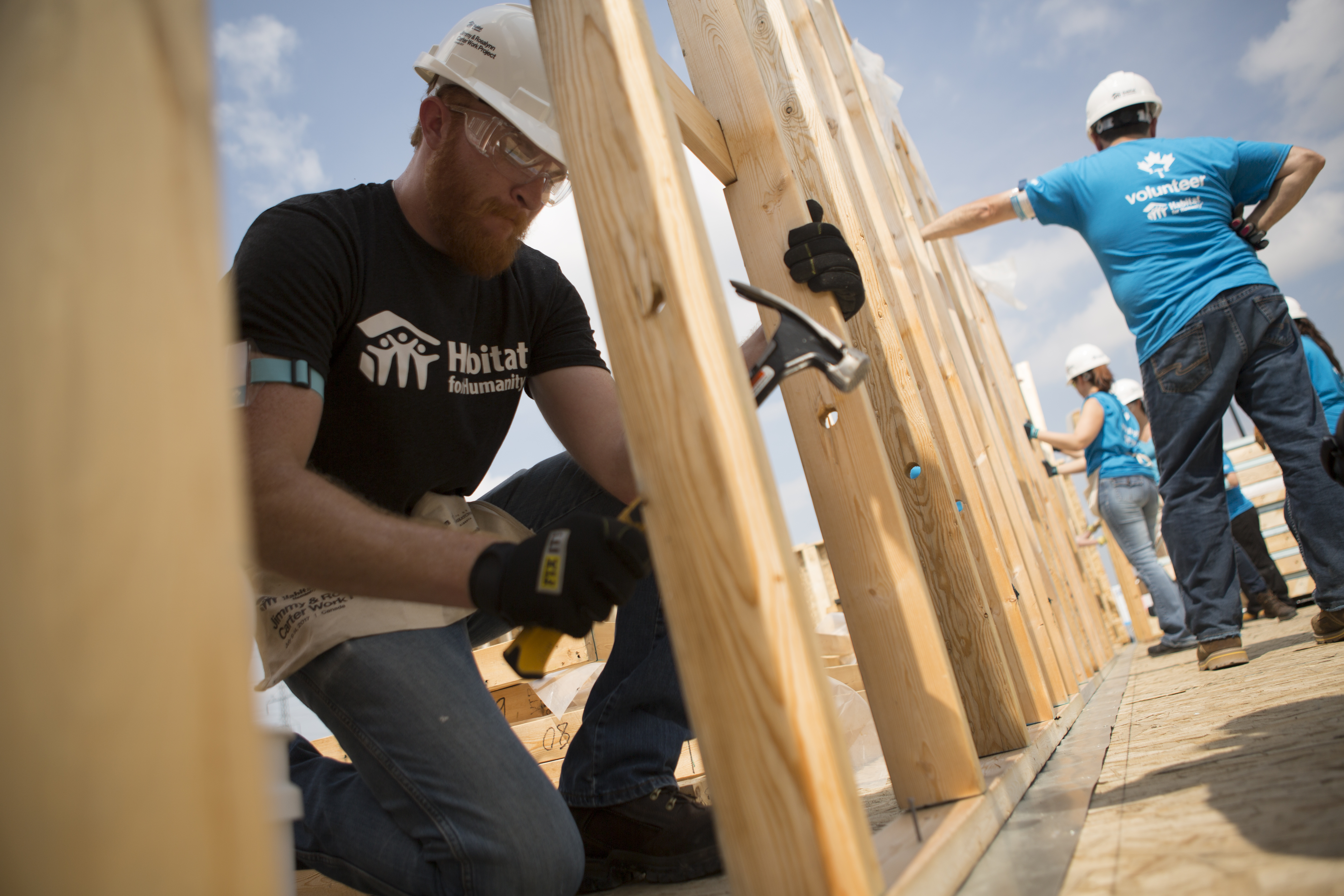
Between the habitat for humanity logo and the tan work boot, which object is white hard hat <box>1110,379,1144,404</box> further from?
the habitat for humanity logo

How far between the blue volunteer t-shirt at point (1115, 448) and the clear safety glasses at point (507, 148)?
394 centimetres

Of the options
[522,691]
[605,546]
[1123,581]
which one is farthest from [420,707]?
[1123,581]

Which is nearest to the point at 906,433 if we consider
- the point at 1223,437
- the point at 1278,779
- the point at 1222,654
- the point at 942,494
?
the point at 942,494

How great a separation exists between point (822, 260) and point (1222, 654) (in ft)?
6.68

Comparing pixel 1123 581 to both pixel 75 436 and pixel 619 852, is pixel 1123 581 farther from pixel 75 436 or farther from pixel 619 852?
pixel 75 436

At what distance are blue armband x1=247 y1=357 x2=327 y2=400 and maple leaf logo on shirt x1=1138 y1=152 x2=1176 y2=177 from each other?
259 cm

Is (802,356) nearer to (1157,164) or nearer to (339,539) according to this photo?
(339,539)

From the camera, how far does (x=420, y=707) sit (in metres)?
1.33

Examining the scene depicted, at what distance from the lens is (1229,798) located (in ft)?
3.26

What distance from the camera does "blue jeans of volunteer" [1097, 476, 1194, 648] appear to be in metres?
4.23

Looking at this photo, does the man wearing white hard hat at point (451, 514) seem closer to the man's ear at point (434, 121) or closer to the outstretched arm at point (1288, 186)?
the man's ear at point (434, 121)

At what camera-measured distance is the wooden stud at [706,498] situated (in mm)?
735

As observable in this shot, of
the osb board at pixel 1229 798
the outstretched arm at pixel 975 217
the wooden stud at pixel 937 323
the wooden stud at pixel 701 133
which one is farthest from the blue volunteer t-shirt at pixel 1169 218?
the wooden stud at pixel 701 133

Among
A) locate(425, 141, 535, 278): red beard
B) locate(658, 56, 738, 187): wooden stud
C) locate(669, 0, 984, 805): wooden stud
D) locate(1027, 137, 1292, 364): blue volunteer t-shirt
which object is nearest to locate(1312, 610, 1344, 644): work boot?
locate(1027, 137, 1292, 364): blue volunteer t-shirt
